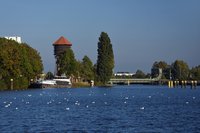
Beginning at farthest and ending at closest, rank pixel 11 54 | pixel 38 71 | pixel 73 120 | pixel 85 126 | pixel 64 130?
1. pixel 38 71
2. pixel 11 54
3. pixel 73 120
4. pixel 85 126
5. pixel 64 130

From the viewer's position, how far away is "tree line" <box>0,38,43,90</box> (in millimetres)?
145500

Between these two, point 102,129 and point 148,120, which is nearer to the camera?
point 102,129

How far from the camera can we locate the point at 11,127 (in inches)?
1966

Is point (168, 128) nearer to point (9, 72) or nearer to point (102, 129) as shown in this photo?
point (102, 129)

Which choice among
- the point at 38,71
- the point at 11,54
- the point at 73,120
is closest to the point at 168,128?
the point at 73,120

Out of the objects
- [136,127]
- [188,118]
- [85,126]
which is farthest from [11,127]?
[188,118]

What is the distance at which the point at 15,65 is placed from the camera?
5842 inches

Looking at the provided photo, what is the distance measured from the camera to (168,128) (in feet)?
161

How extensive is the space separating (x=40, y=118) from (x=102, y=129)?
11.7 m

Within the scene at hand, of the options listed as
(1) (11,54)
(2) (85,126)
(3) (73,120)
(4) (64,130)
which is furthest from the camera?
(1) (11,54)

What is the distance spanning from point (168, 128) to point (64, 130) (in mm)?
8704

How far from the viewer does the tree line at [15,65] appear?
5728 inches

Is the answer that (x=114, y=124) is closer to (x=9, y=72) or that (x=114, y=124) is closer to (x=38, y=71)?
(x=9, y=72)

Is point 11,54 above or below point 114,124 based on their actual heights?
above
